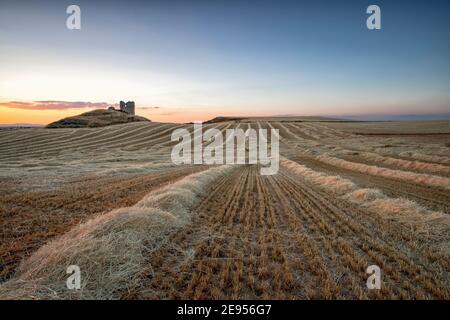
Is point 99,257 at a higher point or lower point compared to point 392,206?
higher

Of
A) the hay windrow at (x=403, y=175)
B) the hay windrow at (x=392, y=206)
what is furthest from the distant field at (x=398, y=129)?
the hay windrow at (x=392, y=206)

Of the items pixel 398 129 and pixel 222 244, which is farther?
pixel 398 129

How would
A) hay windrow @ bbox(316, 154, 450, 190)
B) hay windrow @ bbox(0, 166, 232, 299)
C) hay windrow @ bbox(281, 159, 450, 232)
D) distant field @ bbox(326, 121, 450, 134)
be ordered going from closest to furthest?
hay windrow @ bbox(0, 166, 232, 299) < hay windrow @ bbox(281, 159, 450, 232) < hay windrow @ bbox(316, 154, 450, 190) < distant field @ bbox(326, 121, 450, 134)

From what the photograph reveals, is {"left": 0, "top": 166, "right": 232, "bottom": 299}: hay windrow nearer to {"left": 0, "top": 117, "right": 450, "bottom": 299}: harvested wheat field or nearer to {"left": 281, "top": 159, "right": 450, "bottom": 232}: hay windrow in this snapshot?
{"left": 0, "top": 117, "right": 450, "bottom": 299}: harvested wheat field

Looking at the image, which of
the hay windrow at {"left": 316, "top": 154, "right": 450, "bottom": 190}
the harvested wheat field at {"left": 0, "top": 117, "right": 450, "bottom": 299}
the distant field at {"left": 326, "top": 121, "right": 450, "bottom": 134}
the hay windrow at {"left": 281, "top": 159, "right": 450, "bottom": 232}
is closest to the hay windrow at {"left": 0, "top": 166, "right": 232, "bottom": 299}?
the harvested wheat field at {"left": 0, "top": 117, "right": 450, "bottom": 299}

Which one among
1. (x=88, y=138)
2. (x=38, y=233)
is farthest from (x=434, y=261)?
(x=88, y=138)

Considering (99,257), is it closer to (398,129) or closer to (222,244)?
(222,244)

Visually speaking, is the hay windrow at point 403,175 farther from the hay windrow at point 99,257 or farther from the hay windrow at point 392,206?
the hay windrow at point 99,257

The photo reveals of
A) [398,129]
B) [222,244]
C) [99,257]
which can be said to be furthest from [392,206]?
[398,129]

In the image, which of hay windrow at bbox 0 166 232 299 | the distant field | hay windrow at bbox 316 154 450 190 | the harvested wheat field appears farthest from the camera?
the distant field

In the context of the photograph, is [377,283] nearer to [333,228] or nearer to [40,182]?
[333,228]

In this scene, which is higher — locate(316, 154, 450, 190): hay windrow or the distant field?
the distant field

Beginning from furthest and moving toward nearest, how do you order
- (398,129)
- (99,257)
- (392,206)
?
(398,129), (392,206), (99,257)

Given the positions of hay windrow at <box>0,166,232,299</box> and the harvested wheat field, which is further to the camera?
the harvested wheat field
